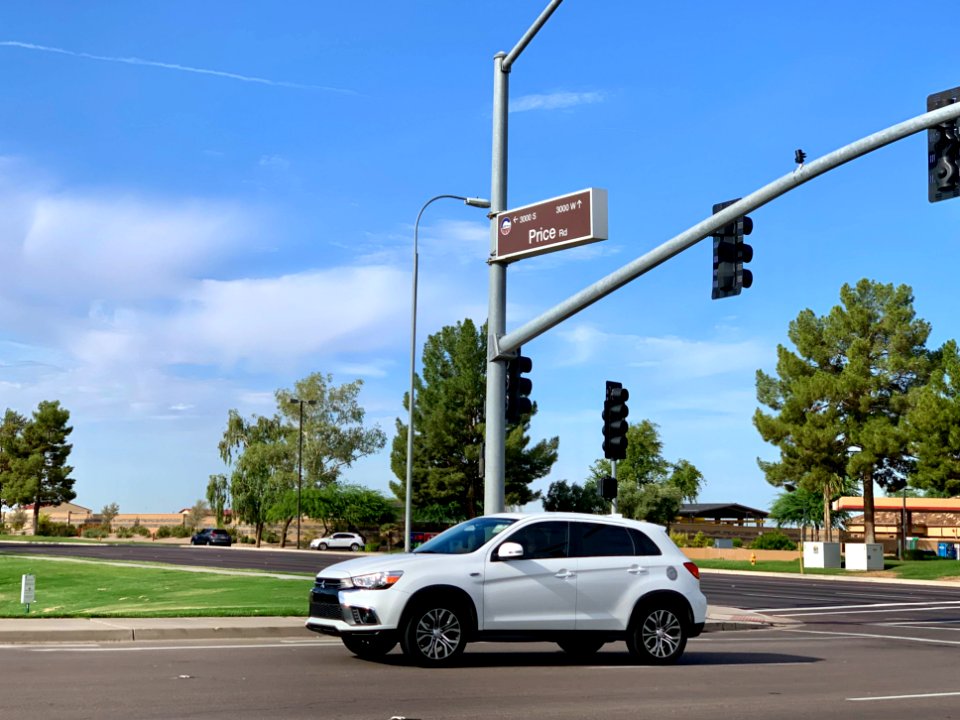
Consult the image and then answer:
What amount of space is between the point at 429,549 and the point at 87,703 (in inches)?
201

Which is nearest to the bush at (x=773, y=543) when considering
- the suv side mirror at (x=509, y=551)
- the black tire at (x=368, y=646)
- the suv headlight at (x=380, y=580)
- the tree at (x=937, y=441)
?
the tree at (x=937, y=441)

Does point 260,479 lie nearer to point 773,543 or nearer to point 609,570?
point 773,543

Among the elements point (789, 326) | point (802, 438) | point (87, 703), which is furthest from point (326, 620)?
point (789, 326)

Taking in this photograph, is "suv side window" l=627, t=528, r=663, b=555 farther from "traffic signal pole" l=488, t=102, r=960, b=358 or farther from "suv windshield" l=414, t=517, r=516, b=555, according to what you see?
"traffic signal pole" l=488, t=102, r=960, b=358

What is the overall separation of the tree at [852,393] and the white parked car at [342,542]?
27283 millimetres

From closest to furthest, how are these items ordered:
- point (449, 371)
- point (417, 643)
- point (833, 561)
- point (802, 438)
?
point (417, 643) < point (833, 561) < point (802, 438) < point (449, 371)

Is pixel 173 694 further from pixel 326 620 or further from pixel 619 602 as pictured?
pixel 619 602

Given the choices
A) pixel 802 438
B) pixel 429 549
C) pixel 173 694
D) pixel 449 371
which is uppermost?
pixel 449 371

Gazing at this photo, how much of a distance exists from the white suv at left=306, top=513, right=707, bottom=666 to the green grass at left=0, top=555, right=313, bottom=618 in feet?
20.8

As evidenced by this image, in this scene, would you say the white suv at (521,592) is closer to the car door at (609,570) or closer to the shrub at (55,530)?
→ the car door at (609,570)

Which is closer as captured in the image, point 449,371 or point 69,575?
point 69,575

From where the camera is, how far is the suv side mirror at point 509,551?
46.4 feet

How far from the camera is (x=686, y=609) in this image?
15141 mm

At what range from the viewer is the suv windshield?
47.5 feet
